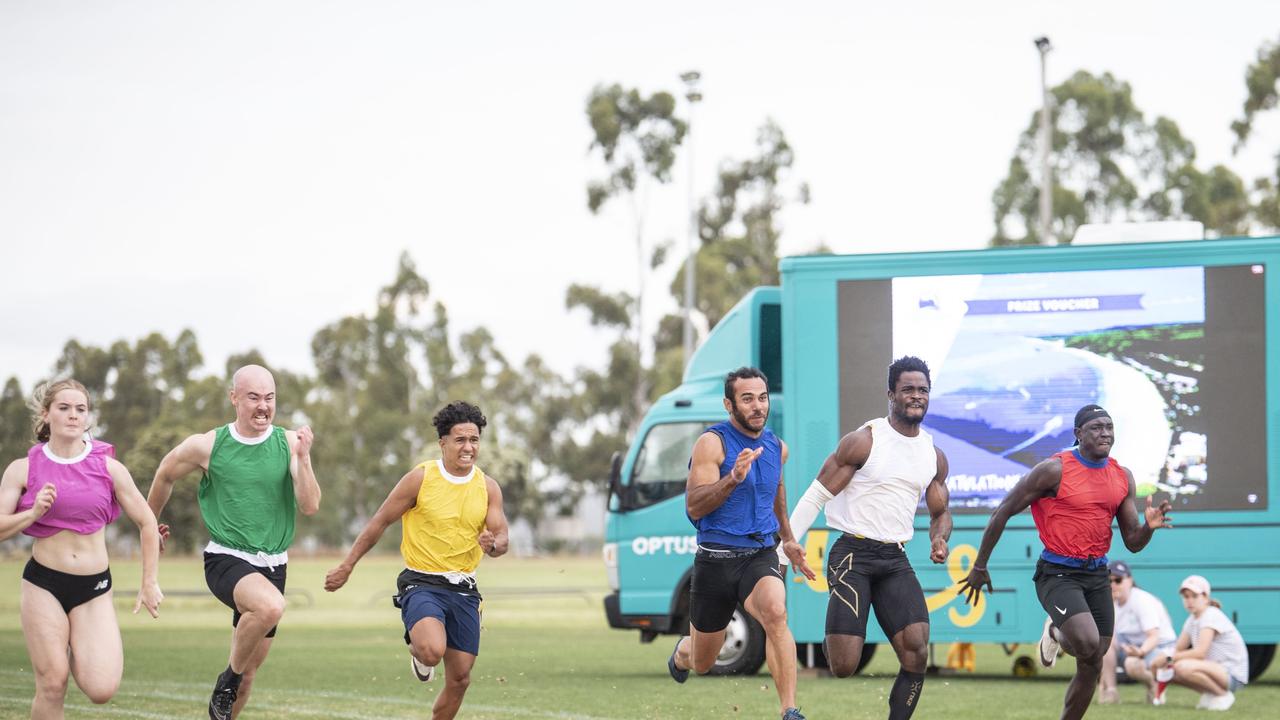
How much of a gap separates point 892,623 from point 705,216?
4996 centimetres

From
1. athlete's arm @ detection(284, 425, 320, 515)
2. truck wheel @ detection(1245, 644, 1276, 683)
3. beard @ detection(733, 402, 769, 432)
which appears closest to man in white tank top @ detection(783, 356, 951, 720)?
beard @ detection(733, 402, 769, 432)

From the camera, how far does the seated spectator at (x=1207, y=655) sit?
1330cm

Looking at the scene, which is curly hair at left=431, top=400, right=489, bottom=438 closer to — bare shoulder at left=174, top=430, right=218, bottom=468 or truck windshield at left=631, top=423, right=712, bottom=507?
bare shoulder at left=174, top=430, right=218, bottom=468

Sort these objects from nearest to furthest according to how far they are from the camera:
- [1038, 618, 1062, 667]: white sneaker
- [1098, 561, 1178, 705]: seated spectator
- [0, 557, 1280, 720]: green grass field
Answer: [1038, 618, 1062, 667]: white sneaker → [0, 557, 1280, 720]: green grass field → [1098, 561, 1178, 705]: seated spectator

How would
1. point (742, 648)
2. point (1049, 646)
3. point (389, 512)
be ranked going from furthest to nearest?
point (742, 648) < point (1049, 646) < point (389, 512)

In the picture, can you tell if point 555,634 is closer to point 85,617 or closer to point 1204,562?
point 1204,562

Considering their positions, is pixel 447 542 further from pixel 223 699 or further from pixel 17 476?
pixel 17 476

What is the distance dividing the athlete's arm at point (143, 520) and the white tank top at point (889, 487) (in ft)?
12.8

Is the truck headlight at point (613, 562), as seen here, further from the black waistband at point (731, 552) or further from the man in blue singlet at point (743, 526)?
the black waistband at point (731, 552)

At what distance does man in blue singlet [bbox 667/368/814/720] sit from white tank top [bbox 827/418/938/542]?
42 centimetres

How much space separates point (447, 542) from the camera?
899 centimetres

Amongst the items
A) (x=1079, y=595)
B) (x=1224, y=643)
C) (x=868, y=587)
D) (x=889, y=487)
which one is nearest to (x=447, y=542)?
(x=868, y=587)

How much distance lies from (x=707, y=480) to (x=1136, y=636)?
21.3 ft

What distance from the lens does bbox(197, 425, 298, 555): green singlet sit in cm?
952
